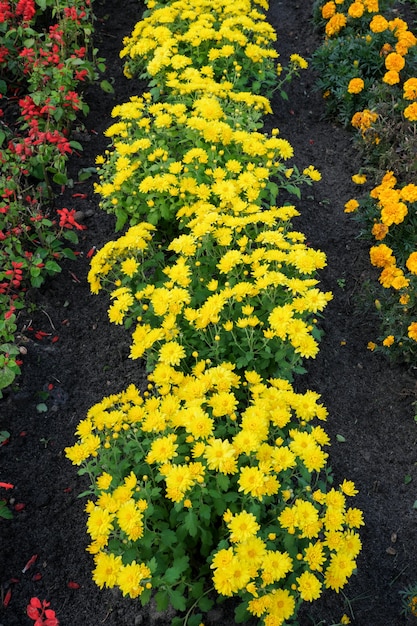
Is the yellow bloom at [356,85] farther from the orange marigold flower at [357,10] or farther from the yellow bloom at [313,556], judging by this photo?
the yellow bloom at [313,556]

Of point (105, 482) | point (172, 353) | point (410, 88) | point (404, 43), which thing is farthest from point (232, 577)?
point (404, 43)

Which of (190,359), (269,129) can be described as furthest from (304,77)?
(190,359)

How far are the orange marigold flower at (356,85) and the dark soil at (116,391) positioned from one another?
50 centimetres

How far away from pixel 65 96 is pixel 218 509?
123 inches

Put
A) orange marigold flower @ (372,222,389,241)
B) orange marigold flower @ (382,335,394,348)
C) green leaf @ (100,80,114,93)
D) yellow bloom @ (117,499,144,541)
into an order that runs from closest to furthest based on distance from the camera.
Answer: yellow bloom @ (117,499,144,541) < orange marigold flower @ (382,335,394,348) < orange marigold flower @ (372,222,389,241) < green leaf @ (100,80,114,93)

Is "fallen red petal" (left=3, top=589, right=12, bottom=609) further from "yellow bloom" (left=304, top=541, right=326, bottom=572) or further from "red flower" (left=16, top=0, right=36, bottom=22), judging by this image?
"red flower" (left=16, top=0, right=36, bottom=22)

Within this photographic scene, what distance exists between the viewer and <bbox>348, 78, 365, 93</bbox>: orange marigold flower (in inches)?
179

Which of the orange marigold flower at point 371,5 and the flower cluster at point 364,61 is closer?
the flower cluster at point 364,61

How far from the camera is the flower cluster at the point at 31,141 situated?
3508 mm

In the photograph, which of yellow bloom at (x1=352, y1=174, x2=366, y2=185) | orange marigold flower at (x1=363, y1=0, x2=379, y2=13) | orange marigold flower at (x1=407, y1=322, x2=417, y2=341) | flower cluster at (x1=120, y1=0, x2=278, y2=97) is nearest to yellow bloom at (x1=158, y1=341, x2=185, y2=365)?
orange marigold flower at (x1=407, y1=322, x2=417, y2=341)

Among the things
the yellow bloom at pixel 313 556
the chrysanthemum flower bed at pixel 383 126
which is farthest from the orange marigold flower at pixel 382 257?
the yellow bloom at pixel 313 556

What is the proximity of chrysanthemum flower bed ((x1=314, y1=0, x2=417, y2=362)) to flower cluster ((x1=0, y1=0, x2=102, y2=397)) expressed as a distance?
1997 mm

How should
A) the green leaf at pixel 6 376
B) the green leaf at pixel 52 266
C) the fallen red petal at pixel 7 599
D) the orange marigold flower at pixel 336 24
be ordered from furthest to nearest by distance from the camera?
1. the orange marigold flower at pixel 336 24
2. the green leaf at pixel 52 266
3. the green leaf at pixel 6 376
4. the fallen red petal at pixel 7 599

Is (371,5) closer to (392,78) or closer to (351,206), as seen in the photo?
(392,78)
